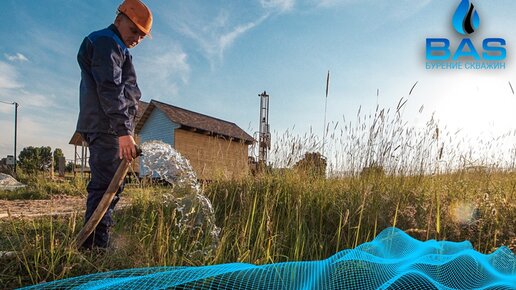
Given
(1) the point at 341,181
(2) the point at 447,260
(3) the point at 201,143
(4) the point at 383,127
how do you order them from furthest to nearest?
(3) the point at 201,143 < (4) the point at 383,127 < (1) the point at 341,181 < (2) the point at 447,260

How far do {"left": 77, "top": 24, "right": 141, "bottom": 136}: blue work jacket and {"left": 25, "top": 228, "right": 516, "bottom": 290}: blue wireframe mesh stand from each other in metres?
0.94

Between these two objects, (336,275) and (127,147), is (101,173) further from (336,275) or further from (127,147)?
(336,275)

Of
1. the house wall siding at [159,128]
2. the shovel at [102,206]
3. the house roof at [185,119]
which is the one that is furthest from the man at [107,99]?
the house wall siding at [159,128]

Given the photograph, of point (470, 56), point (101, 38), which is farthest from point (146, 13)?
point (470, 56)

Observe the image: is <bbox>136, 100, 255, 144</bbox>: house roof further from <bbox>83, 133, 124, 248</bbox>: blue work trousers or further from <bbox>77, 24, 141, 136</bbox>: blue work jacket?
<bbox>83, 133, 124, 248</bbox>: blue work trousers

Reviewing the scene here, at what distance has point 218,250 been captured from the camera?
7.48 ft

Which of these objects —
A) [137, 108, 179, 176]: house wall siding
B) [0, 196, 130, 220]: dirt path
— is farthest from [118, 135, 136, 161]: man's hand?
[137, 108, 179, 176]: house wall siding

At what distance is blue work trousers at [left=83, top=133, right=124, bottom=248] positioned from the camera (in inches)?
91.7

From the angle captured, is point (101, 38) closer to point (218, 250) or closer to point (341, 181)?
point (218, 250)

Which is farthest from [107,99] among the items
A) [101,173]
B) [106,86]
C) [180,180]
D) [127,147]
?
[180,180]

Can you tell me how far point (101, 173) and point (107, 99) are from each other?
0.47 metres

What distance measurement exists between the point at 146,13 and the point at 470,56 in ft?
17.7

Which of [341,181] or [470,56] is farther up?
[470,56]

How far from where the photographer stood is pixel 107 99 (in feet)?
7.32
